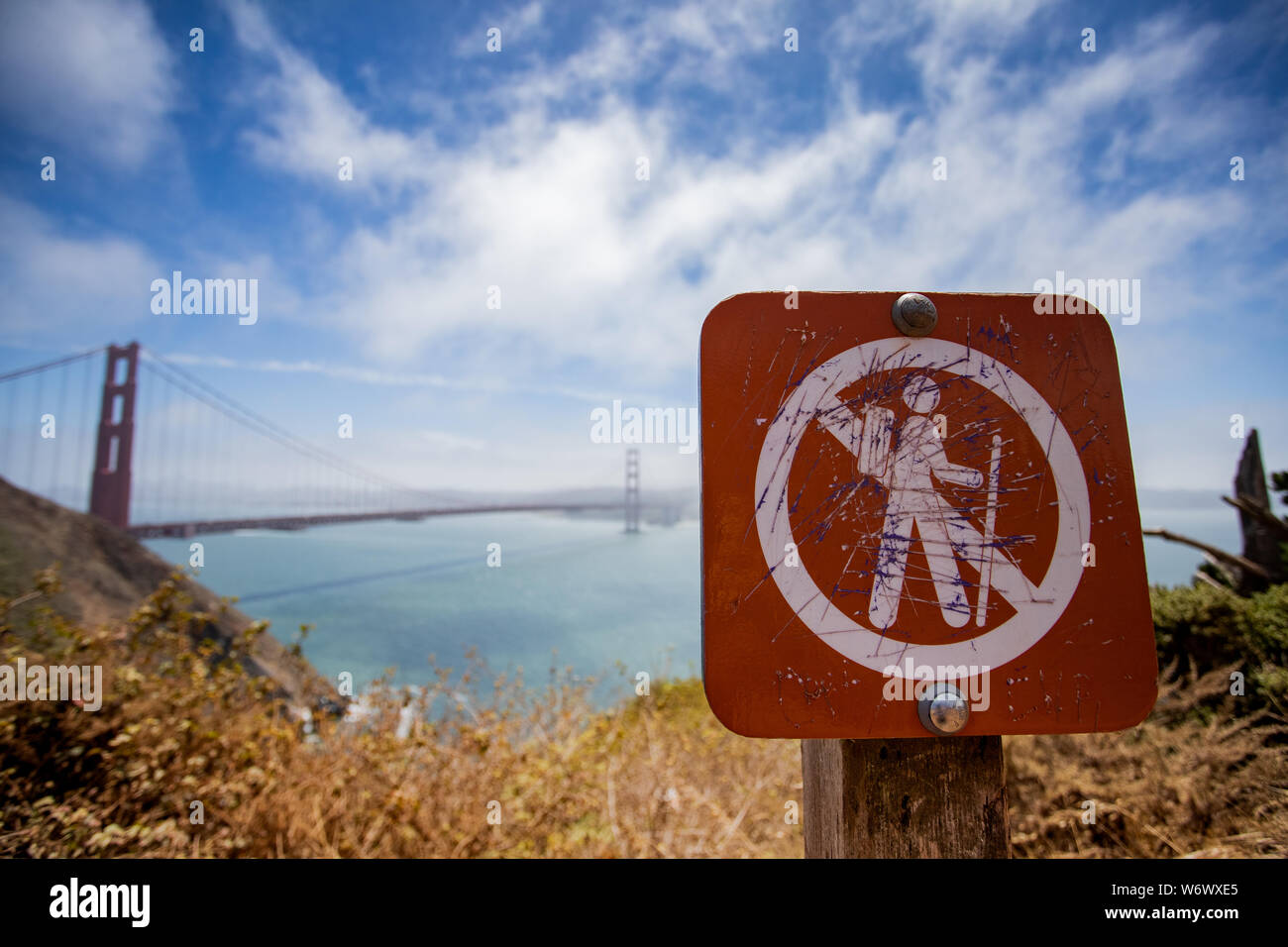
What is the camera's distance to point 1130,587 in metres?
1.04

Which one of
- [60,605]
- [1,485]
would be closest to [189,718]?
[60,605]

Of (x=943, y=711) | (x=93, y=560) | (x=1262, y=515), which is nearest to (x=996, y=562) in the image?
(x=943, y=711)

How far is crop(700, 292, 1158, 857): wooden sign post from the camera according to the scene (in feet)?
3.26

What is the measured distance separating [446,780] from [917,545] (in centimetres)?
264

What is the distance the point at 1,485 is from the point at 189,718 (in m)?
8.92

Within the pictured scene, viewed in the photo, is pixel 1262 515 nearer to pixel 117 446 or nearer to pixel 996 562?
pixel 996 562

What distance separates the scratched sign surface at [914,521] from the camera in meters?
0.99

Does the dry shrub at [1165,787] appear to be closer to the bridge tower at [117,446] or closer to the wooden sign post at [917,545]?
the wooden sign post at [917,545]

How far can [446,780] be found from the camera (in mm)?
2742

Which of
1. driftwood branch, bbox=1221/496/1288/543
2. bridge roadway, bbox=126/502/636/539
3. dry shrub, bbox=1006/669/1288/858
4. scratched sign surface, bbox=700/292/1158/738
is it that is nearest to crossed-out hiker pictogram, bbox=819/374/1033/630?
scratched sign surface, bbox=700/292/1158/738

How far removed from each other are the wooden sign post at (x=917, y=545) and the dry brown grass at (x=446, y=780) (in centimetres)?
163

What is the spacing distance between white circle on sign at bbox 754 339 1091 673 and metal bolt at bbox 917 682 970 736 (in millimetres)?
55

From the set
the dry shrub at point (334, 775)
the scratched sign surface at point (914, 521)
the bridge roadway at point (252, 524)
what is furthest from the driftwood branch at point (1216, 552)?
the bridge roadway at point (252, 524)
